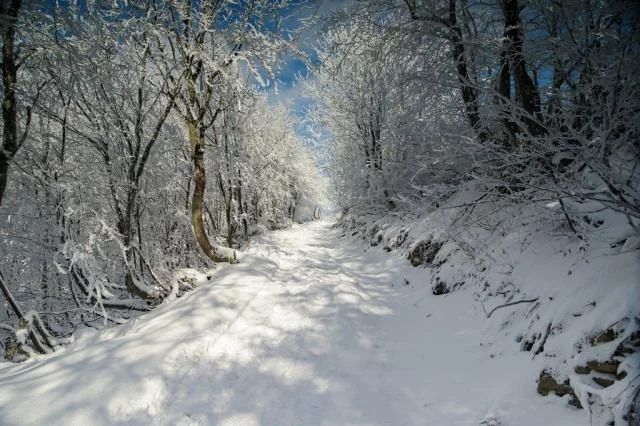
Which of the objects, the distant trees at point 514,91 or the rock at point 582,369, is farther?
the distant trees at point 514,91

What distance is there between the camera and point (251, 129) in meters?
12.5

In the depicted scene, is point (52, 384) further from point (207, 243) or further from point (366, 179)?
point (366, 179)

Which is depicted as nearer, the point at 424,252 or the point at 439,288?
the point at 439,288

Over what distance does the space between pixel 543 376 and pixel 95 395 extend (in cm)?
386

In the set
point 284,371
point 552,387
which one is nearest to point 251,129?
point 284,371

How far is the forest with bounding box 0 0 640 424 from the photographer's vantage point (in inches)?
108

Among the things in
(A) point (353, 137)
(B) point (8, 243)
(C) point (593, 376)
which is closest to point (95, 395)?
(C) point (593, 376)

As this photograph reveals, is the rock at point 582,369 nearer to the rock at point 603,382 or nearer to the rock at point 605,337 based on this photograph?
the rock at point 603,382

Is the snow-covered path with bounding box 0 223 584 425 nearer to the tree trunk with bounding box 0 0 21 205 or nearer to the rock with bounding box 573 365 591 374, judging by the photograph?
the rock with bounding box 573 365 591 374

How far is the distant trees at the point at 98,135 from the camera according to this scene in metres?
4.47

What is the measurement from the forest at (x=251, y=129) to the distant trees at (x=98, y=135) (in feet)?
0.17

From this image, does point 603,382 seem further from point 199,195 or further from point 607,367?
point 199,195

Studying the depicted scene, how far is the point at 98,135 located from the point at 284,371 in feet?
21.9

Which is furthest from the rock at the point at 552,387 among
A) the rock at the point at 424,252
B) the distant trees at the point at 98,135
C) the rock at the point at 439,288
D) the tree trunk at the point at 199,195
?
the tree trunk at the point at 199,195
